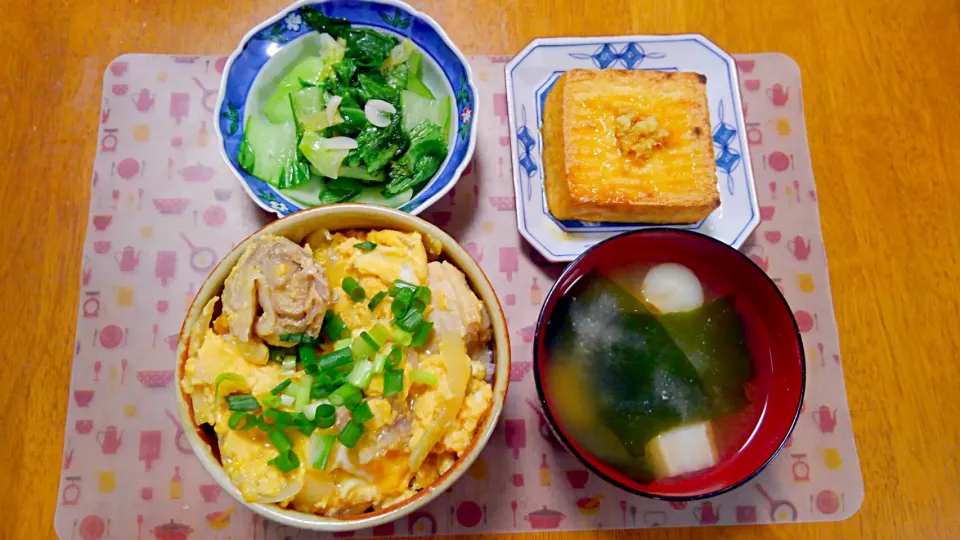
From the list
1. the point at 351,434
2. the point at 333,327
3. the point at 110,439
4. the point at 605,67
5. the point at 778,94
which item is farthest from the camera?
the point at 778,94

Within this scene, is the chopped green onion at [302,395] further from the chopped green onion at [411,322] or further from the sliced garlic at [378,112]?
the sliced garlic at [378,112]

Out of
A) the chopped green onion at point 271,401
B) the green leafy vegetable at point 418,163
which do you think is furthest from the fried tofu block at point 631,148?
the chopped green onion at point 271,401

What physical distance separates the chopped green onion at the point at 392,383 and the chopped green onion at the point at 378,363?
15 millimetres

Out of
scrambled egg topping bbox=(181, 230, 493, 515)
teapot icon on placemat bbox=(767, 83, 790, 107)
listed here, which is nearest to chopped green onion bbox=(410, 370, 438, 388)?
scrambled egg topping bbox=(181, 230, 493, 515)

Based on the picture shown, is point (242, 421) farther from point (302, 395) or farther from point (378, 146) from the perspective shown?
point (378, 146)

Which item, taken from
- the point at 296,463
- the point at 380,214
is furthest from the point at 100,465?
the point at 380,214

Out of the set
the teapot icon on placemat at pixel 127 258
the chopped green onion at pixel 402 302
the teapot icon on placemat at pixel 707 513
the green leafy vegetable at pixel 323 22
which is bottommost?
the teapot icon on placemat at pixel 707 513

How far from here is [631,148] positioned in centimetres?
164

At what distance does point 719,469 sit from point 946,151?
1.25 m

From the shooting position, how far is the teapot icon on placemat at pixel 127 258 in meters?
1.73

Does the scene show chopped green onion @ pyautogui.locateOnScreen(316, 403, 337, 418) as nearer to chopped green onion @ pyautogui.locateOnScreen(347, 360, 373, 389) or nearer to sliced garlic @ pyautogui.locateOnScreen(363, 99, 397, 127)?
chopped green onion @ pyautogui.locateOnScreen(347, 360, 373, 389)

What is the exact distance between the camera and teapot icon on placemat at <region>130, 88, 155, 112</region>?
1849 mm

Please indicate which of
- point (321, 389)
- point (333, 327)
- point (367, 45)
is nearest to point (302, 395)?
point (321, 389)

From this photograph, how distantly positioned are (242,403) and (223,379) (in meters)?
0.06
